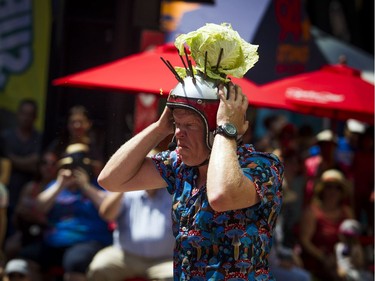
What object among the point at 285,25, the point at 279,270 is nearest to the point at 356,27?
the point at 285,25

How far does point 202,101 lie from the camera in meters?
4.07

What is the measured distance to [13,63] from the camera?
32.9 ft

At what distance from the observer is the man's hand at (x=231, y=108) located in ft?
13.2

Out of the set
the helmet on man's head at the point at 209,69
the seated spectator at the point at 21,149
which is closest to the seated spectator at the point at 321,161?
the seated spectator at the point at 21,149

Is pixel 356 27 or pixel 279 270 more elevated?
pixel 356 27

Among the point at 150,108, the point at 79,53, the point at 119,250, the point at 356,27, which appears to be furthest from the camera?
the point at 356,27

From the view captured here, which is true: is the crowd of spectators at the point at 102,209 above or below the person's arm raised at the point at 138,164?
below

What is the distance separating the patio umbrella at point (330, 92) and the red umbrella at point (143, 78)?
265mm

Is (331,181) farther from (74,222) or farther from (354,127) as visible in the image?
(354,127)

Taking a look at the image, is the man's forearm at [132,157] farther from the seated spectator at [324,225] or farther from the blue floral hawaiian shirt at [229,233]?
the seated spectator at [324,225]

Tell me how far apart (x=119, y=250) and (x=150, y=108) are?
82.1 inches

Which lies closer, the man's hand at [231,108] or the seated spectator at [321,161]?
the man's hand at [231,108]

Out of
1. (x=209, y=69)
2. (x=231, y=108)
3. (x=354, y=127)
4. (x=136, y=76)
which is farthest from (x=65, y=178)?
(x=354, y=127)

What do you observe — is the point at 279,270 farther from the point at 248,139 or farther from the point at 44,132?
the point at 44,132
